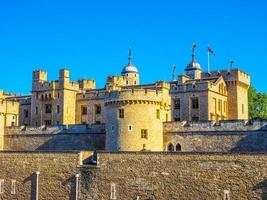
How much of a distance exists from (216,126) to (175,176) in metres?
9.62

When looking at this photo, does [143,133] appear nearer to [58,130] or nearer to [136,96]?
[136,96]

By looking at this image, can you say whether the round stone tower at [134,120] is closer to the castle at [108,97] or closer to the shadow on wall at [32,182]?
the castle at [108,97]

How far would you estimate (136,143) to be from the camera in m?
41.4

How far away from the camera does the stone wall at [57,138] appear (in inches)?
1907

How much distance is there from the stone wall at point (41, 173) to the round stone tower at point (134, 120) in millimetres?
Answer: 4467

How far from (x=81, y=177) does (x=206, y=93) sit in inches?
766

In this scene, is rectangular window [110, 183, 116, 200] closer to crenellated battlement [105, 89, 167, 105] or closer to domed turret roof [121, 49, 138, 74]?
crenellated battlement [105, 89, 167, 105]

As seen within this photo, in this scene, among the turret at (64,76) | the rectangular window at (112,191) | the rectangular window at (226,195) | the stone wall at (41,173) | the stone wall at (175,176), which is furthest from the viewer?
the turret at (64,76)

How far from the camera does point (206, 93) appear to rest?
2073 inches

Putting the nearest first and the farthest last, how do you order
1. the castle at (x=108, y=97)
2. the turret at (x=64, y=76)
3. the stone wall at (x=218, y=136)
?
1. the stone wall at (x=218, y=136)
2. the castle at (x=108, y=97)
3. the turret at (x=64, y=76)

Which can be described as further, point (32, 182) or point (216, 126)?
point (216, 126)

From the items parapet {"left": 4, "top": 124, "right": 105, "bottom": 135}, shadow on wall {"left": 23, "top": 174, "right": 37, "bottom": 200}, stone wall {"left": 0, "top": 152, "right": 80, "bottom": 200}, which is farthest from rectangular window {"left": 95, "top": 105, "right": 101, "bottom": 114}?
shadow on wall {"left": 23, "top": 174, "right": 37, "bottom": 200}

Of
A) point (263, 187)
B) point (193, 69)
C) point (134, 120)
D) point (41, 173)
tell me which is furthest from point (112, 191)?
point (193, 69)

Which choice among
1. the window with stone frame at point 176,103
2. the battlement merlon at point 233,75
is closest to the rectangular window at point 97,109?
the window with stone frame at point 176,103
